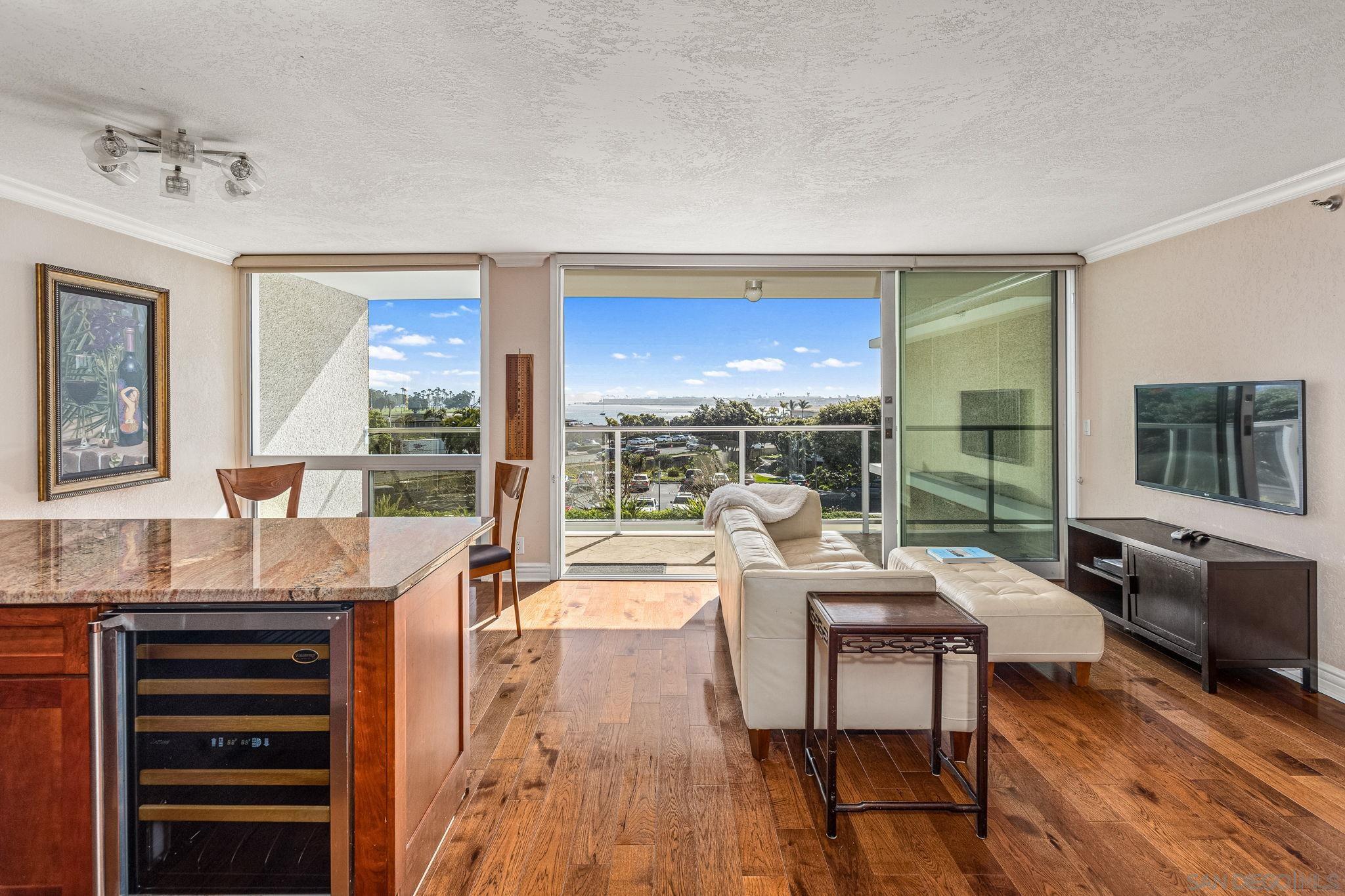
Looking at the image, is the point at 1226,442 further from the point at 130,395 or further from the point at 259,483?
the point at 130,395

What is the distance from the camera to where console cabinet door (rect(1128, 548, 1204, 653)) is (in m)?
3.02

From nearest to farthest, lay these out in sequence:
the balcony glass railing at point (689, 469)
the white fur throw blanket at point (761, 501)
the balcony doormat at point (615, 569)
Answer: the white fur throw blanket at point (761, 501) < the balcony doormat at point (615, 569) < the balcony glass railing at point (689, 469)

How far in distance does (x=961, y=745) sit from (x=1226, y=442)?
7.30 ft

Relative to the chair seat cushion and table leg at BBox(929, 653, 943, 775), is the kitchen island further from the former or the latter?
the chair seat cushion

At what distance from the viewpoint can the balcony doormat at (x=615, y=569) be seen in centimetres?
494

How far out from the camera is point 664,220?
3.75 metres

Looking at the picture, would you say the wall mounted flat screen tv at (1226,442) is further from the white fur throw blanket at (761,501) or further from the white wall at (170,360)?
the white wall at (170,360)

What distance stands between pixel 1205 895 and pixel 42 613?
2750 mm

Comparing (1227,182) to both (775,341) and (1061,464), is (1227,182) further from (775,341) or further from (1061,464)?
(775,341)

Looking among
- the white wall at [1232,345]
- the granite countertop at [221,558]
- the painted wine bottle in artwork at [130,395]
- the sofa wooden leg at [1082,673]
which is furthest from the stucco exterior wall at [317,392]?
the white wall at [1232,345]

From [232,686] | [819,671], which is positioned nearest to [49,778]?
[232,686]

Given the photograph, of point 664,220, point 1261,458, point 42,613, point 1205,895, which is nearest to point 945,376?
point 1261,458

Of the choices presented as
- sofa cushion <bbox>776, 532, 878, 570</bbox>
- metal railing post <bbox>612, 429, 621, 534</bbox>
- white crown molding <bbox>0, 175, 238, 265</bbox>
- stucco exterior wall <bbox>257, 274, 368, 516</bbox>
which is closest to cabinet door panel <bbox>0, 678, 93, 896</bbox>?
sofa cushion <bbox>776, 532, 878, 570</bbox>

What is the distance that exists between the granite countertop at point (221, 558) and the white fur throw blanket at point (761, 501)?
1722 mm
